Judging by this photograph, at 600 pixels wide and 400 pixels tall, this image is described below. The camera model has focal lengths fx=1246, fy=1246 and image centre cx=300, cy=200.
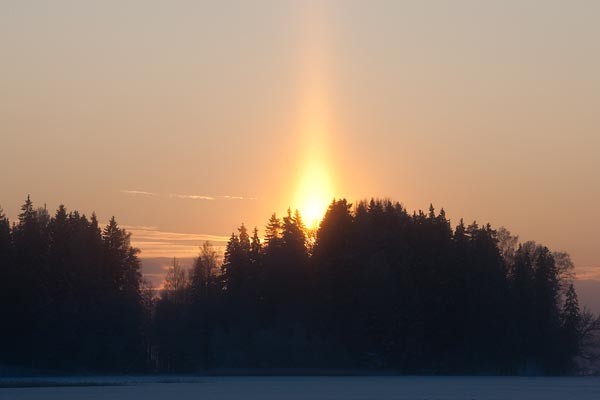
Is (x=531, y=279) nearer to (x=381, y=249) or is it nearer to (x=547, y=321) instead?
(x=547, y=321)

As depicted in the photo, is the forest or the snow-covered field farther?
the forest

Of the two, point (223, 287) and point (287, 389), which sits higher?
point (223, 287)

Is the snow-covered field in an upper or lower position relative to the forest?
lower

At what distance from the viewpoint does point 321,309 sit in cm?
12306

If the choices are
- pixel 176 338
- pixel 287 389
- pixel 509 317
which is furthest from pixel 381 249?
pixel 287 389

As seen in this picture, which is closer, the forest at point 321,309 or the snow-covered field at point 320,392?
the snow-covered field at point 320,392

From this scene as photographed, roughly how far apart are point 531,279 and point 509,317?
20.0 ft

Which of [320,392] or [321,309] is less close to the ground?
[321,309]

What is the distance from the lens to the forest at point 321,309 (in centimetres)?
12069

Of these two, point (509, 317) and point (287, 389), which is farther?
point (509, 317)

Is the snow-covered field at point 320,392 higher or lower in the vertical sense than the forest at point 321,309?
lower

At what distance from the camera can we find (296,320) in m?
123

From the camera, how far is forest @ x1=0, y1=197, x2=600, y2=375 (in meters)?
121

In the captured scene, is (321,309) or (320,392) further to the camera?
(321,309)
